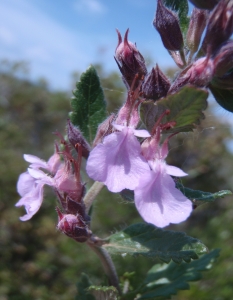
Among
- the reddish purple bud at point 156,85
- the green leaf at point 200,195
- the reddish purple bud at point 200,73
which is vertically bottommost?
the green leaf at point 200,195

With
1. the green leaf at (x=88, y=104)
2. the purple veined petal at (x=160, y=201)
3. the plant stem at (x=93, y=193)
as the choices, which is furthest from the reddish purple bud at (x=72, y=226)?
the green leaf at (x=88, y=104)

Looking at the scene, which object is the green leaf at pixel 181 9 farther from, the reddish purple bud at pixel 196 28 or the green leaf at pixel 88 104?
the green leaf at pixel 88 104

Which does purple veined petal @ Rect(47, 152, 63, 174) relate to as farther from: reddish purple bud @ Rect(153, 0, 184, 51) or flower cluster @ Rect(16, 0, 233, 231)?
reddish purple bud @ Rect(153, 0, 184, 51)

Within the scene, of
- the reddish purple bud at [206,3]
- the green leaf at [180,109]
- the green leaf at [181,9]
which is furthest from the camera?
the green leaf at [181,9]

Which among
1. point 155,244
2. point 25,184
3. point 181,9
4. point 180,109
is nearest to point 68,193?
point 25,184

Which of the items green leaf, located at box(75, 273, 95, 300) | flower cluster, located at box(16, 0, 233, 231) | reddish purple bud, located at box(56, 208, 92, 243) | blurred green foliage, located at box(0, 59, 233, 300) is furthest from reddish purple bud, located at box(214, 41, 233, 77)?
blurred green foliage, located at box(0, 59, 233, 300)

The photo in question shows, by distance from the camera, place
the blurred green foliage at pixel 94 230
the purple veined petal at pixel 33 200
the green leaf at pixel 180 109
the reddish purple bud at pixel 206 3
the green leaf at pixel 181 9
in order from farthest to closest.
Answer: the blurred green foliage at pixel 94 230
the green leaf at pixel 181 9
the purple veined petal at pixel 33 200
the reddish purple bud at pixel 206 3
the green leaf at pixel 180 109

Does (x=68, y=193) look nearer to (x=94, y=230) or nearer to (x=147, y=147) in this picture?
(x=147, y=147)
